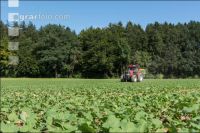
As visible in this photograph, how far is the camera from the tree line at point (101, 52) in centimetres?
8744

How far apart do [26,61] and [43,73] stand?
4.43 metres

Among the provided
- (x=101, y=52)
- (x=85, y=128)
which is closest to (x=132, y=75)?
→ (x=85, y=128)

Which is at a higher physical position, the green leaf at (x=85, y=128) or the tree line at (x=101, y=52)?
the tree line at (x=101, y=52)

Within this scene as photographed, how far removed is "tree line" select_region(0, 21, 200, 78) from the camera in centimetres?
8744

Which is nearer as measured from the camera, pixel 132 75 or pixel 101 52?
pixel 132 75

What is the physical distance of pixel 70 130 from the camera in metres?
4.66

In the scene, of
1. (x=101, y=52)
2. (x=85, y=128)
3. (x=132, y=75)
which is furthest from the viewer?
(x=101, y=52)

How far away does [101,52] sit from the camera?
291 ft

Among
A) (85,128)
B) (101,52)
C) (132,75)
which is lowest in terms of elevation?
(85,128)

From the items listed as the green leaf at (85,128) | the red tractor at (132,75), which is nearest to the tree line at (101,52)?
the red tractor at (132,75)

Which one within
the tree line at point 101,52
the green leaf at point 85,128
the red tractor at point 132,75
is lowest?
the green leaf at point 85,128

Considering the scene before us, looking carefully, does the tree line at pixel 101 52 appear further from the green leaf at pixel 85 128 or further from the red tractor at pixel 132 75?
the green leaf at pixel 85 128

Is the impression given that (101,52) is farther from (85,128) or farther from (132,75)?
(85,128)

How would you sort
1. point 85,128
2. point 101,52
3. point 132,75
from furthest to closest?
point 101,52 → point 132,75 → point 85,128
